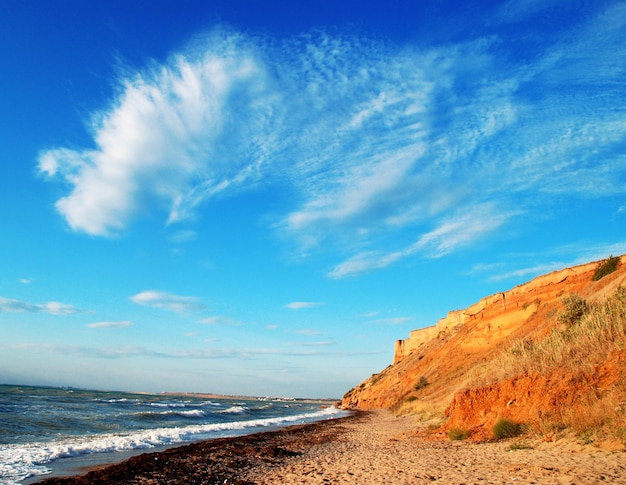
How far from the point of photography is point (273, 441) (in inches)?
739

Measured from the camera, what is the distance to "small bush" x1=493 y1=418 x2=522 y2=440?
12.0 m

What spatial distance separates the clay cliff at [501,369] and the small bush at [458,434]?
30cm

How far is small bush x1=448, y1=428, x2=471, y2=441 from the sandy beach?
10.0 inches

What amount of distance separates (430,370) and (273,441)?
28.0 metres

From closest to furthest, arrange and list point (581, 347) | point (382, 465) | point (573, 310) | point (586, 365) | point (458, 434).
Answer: point (382, 465) → point (586, 365) → point (581, 347) → point (458, 434) → point (573, 310)

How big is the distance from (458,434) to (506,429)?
201cm

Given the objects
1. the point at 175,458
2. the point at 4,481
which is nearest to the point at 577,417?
the point at 175,458

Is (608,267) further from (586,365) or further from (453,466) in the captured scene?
(453,466)

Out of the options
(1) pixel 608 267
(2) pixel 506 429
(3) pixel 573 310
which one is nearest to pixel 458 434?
(2) pixel 506 429

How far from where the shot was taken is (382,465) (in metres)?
10.8

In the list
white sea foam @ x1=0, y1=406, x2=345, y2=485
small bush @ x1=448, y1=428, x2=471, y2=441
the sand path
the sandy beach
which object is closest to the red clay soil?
small bush @ x1=448, y1=428, x2=471, y2=441

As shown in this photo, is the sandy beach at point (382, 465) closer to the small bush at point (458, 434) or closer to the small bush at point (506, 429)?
the small bush at point (458, 434)

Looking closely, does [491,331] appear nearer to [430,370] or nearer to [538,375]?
[430,370]

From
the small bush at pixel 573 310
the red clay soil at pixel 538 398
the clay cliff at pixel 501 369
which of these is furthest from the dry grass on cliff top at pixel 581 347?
the small bush at pixel 573 310
